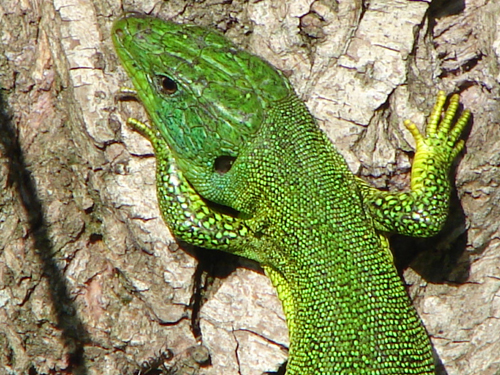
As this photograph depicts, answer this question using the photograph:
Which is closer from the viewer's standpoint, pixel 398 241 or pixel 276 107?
pixel 276 107

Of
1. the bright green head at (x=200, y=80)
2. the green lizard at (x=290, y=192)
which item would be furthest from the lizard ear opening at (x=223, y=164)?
the bright green head at (x=200, y=80)

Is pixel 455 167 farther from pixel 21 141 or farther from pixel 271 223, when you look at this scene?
pixel 21 141

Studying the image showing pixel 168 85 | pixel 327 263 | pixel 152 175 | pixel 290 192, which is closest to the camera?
pixel 327 263

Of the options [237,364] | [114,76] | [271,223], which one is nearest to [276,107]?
[271,223]

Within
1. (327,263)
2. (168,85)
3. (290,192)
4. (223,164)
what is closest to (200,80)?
(168,85)

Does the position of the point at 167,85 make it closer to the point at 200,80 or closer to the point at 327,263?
the point at 200,80

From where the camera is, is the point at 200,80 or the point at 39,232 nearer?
the point at 200,80

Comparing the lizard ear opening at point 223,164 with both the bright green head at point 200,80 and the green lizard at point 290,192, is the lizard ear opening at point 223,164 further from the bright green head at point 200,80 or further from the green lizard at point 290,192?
the bright green head at point 200,80
